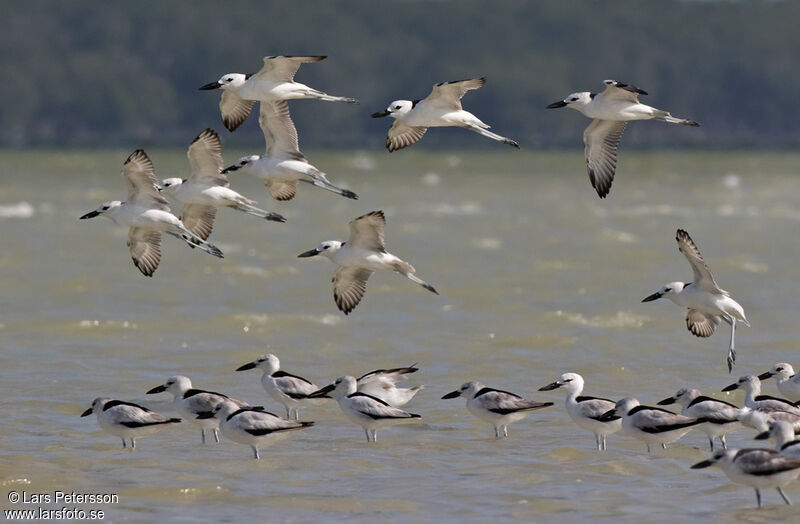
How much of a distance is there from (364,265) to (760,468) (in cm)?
449

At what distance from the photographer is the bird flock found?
48.3ft

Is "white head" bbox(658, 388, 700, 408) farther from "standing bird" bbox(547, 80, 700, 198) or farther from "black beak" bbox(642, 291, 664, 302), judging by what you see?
"standing bird" bbox(547, 80, 700, 198)

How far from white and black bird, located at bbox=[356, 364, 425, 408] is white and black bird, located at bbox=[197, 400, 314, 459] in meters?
1.99

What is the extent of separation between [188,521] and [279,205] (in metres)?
41.1

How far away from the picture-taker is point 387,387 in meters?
18.7

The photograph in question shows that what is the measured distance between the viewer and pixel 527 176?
93250 millimetres

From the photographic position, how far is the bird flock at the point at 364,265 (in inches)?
580

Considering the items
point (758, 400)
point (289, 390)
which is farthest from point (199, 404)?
point (758, 400)

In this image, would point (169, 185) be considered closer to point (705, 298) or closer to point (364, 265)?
point (364, 265)

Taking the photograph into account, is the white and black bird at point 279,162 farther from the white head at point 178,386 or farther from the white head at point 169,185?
the white head at point 178,386

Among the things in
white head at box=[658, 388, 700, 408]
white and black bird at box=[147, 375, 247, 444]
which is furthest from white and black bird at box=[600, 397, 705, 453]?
white and black bird at box=[147, 375, 247, 444]

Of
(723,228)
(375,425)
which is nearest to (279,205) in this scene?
(723,228)

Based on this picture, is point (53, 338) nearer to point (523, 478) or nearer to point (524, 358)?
point (524, 358)

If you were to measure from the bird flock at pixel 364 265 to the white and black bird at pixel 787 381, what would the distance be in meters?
0.02
